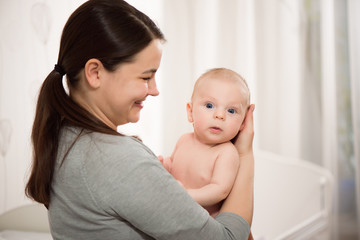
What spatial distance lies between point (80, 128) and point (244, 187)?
47 cm

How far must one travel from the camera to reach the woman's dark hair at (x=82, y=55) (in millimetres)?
878

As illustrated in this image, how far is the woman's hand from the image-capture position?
1.18m

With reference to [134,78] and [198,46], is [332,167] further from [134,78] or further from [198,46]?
[134,78]

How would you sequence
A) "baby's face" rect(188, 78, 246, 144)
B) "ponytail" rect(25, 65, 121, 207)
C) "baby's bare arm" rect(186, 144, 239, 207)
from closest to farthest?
"ponytail" rect(25, 65, 121, 207), "baby's bare arm" rect(186, 144, 239, 207), "baby's face" rect(188, 78, 246, 144)

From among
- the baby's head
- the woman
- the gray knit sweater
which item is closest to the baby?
the baby's head

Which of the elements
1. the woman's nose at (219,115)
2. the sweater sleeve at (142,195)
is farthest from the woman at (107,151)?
the woman's nose at (219,115)

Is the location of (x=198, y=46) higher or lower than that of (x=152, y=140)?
higher

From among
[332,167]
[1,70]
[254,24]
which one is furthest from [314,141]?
[1,70]

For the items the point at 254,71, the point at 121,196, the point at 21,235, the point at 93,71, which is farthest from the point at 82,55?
the point at 254,71

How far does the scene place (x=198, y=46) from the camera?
7.08ft

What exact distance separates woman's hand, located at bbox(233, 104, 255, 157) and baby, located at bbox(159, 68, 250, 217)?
0.02 m

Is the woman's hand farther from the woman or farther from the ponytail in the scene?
the ponytail

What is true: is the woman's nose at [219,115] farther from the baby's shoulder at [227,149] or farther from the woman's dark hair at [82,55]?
the woman's dark hair at [82,55]

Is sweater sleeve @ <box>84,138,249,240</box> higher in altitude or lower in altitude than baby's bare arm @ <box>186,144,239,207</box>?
higher
